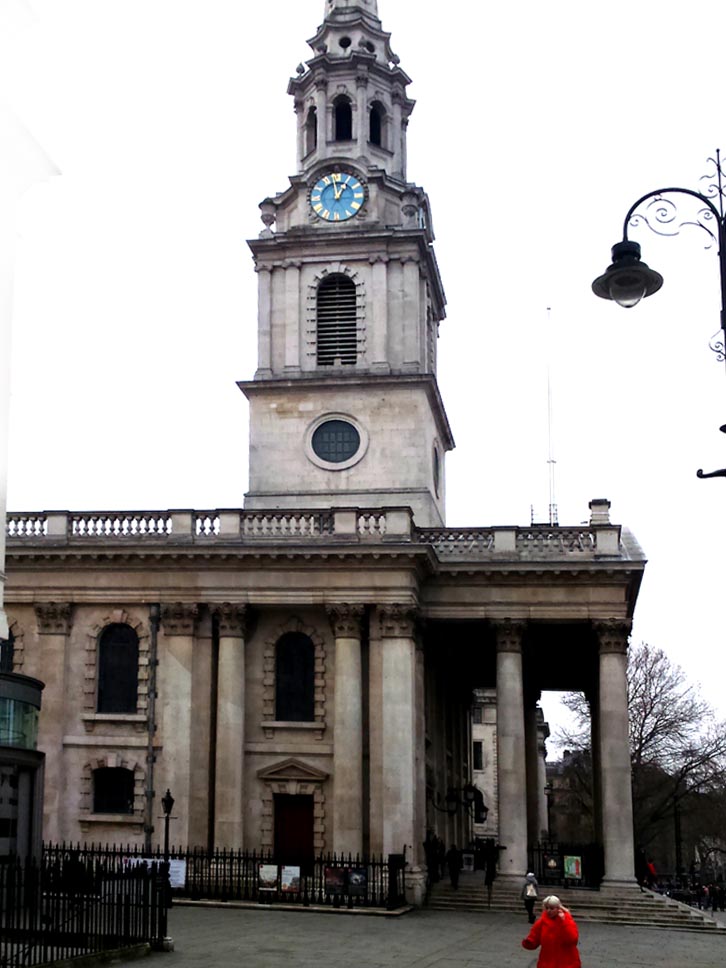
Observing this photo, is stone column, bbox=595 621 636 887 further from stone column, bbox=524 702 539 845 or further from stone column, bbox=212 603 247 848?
stone column, bbox=212 603 247 848

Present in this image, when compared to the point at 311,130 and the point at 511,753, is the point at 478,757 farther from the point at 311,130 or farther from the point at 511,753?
the point at 311,130

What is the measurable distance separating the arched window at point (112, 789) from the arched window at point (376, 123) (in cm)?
2563

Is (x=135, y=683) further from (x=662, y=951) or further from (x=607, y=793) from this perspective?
(x=662, y=951)

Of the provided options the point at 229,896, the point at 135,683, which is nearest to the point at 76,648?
the point at 135,683

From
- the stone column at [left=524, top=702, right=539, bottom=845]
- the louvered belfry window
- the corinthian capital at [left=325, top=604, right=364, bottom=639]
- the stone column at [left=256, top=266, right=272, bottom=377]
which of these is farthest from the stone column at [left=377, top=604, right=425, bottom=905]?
the stone column at [left=256, top=266, right=272, bottom=377]

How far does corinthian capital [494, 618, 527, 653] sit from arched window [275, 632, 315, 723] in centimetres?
602

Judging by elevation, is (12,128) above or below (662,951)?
above

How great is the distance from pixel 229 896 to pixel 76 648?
9.99 meters

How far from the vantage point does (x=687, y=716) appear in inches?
2830

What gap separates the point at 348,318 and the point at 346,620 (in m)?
12.7

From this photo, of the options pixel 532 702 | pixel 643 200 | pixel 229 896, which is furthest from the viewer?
pixel 532 702

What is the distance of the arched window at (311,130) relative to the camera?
50812 millimetres

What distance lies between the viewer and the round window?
47.0m

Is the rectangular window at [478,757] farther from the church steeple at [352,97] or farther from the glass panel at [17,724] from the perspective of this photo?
the glass panel at [17,724]
